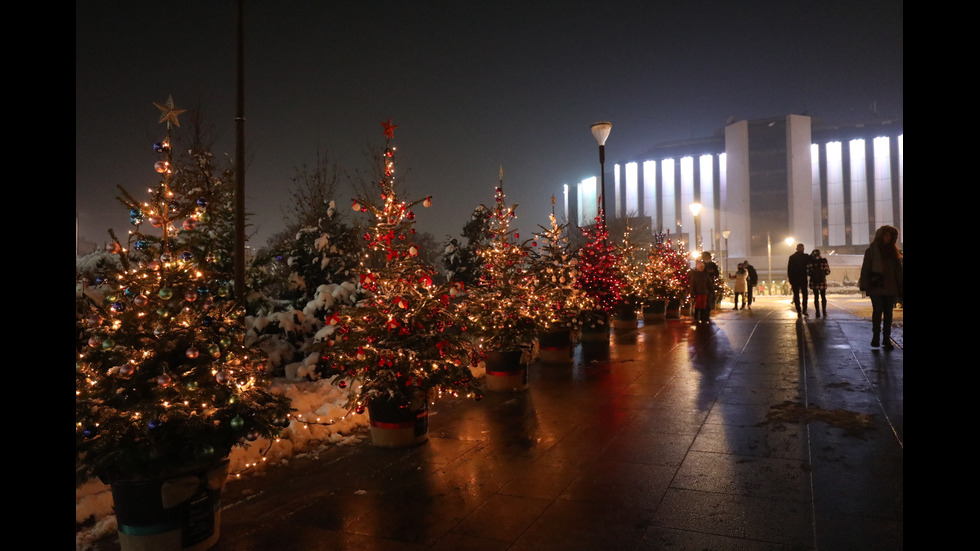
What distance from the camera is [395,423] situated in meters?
6.04

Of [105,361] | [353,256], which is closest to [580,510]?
[105,361]

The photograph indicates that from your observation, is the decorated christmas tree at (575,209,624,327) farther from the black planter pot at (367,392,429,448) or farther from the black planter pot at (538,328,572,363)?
the black planter pot at (367,392,429,448)

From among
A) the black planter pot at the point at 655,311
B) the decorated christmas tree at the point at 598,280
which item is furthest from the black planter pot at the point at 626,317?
the decorated christmas tree at the point at 598,280

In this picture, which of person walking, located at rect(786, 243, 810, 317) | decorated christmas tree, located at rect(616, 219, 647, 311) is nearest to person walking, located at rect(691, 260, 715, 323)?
decorated christmas tree, located at rect(616, 219, 647, 311)

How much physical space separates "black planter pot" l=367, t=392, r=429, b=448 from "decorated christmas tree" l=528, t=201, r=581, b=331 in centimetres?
392

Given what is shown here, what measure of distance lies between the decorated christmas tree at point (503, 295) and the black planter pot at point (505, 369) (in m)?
0.11

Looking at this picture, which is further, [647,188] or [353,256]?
[647,188]

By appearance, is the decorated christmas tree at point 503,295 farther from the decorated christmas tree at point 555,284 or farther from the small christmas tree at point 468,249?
the small christmas tree at point 468,249

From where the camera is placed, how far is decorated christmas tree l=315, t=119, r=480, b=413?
6039 mm

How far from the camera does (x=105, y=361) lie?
3.96 meters

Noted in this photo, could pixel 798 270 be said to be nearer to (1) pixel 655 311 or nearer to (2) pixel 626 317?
(1) pixel 655 311

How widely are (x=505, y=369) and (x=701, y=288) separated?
1045 cm

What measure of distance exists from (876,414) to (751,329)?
370 inches
